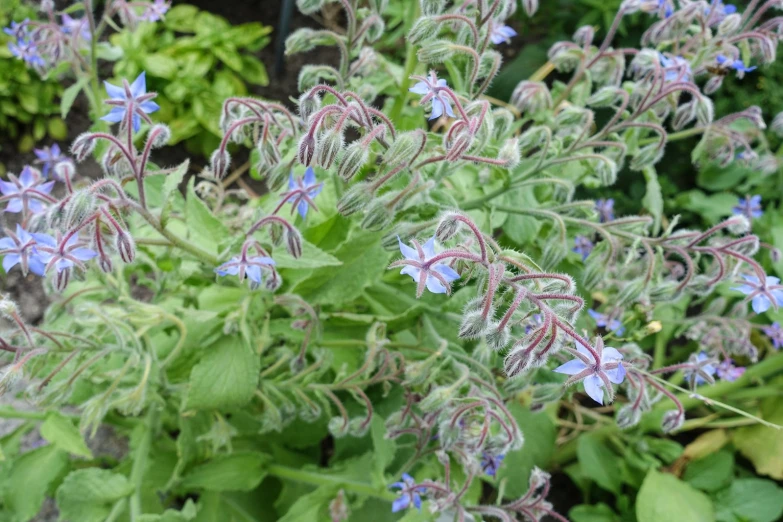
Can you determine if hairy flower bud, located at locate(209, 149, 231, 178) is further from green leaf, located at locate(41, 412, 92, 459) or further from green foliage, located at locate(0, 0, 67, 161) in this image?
green foliage, located at locate(0, 0, 67, 161)

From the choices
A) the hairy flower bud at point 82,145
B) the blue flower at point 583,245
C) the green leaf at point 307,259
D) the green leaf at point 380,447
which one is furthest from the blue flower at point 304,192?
the blue flower at point 583,245

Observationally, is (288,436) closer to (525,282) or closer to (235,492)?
(235,492)

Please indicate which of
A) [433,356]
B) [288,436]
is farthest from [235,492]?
[433,356]

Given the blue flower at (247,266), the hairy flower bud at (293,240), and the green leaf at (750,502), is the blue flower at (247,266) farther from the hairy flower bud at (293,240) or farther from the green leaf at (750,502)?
the green leaf at (750,502)

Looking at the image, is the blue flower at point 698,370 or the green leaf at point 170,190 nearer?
the green leaf at point 170,190

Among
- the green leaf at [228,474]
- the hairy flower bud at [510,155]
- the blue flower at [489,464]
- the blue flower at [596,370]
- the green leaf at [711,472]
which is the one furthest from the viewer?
the green leaf at [711,472]

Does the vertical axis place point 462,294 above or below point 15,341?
above
